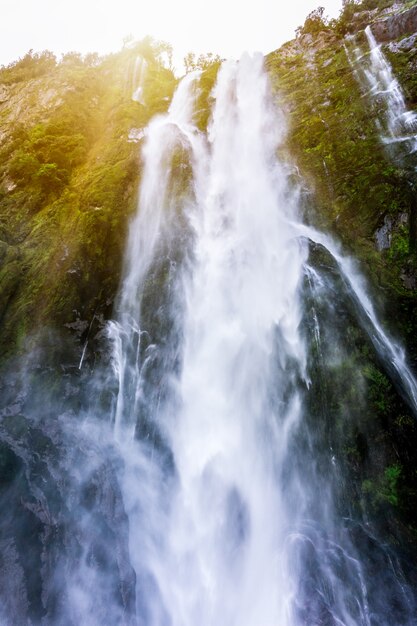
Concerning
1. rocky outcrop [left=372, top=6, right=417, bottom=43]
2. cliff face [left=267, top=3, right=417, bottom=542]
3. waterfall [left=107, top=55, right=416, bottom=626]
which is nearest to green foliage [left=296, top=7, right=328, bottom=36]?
cliff face [left=267, top=3, right=417, bottom=542]

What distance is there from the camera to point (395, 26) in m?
15.7

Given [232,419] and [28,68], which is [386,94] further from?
[28,68]

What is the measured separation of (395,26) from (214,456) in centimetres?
1928

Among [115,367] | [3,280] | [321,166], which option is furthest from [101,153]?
[115,367]

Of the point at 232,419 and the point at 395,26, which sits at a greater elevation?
the point at 395,26

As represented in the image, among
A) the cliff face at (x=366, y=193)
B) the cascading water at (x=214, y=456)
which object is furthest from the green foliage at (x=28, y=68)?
the cascading water at (x=214, y=456)

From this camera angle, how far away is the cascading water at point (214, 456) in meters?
6.12

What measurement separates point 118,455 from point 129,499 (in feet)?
3.02

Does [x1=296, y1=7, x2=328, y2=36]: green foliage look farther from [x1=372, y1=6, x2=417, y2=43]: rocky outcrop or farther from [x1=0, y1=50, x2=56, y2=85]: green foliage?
[x1=0, y1=50, x2=56, y2=85]: green foliage

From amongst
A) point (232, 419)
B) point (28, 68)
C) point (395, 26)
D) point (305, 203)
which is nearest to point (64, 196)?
point (305, 203)

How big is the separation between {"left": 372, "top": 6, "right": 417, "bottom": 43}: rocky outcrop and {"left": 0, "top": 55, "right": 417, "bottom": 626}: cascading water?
35.1 feet

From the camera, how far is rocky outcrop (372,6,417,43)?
15.0 meters

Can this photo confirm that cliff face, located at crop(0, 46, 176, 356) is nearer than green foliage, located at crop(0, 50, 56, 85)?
Yes

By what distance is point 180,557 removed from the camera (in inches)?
271
